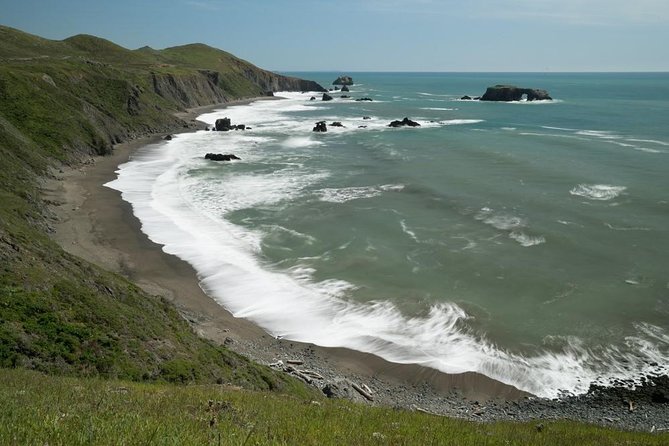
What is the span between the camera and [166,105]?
108 metres

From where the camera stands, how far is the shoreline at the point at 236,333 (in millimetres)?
19609

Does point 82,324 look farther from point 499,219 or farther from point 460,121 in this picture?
point 460,121

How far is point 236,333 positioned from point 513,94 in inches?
6751

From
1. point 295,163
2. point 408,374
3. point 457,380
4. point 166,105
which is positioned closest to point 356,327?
point 408,374

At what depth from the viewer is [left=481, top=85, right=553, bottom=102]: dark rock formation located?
170625 mm

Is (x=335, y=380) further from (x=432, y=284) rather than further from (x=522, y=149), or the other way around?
(x=522, y=149)

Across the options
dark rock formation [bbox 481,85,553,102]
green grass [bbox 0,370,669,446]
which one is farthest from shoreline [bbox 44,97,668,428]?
dark rock formation [bbox 481,85,553,102]

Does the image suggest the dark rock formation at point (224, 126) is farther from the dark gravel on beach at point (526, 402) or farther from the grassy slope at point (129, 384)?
the dark gravel on beach at point (526, 402)

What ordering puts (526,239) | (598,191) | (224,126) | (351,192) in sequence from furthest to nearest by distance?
1. (224,126)
2. (351,192)
3. (598,191)
4. (526,239)

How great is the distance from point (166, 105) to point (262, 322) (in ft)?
309

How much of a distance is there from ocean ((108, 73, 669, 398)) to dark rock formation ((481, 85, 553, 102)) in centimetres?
10514

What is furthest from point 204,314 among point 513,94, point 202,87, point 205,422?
point 513,94

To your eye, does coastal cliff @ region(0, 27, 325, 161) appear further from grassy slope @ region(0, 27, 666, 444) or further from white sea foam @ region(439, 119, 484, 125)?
white sea foam @ region(439, 119, 484, 125)

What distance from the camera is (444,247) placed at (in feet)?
112
